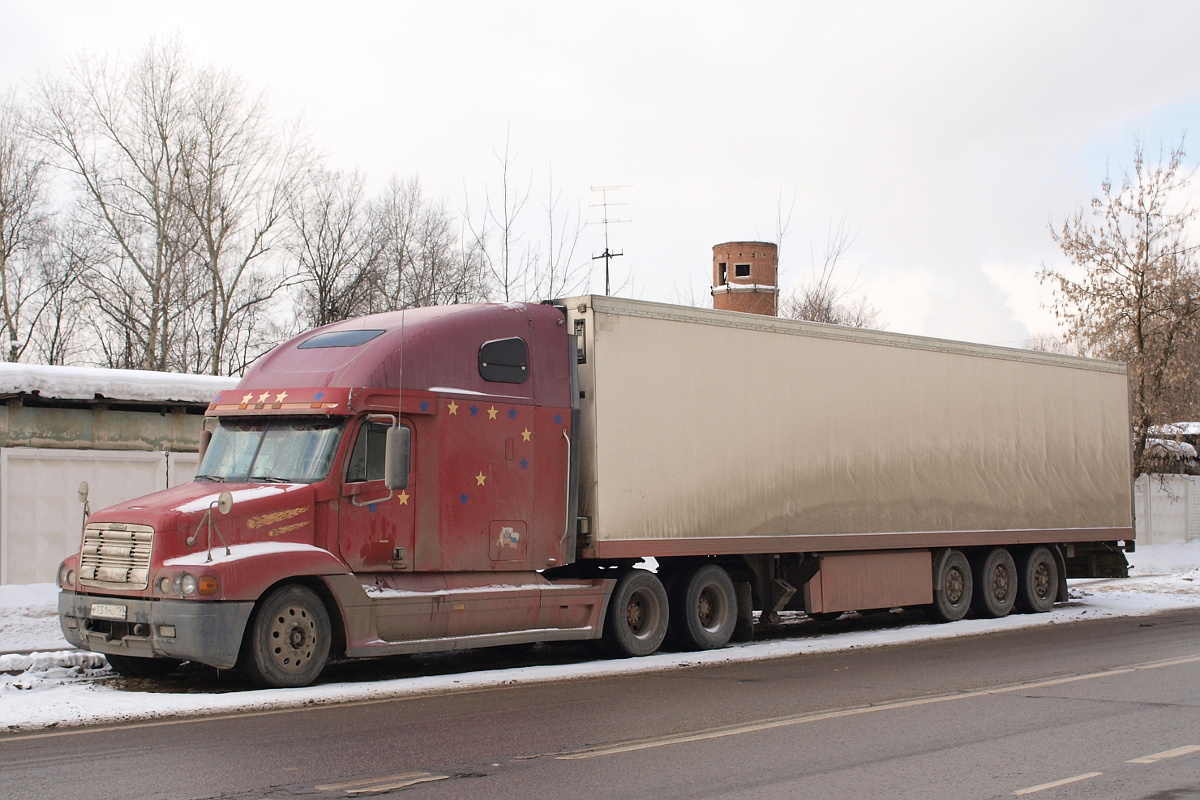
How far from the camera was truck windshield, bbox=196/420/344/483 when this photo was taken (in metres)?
11.3

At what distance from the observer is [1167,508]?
3338cm

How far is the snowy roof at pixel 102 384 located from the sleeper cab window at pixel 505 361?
4951mm

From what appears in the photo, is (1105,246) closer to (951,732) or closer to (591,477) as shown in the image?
(591,477)

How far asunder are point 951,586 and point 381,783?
12669mm

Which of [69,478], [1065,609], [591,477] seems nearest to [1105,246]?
[1065,609]

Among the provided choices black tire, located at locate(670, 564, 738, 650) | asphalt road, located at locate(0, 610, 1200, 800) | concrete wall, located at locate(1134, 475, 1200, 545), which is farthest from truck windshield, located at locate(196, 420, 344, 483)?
concrete wall, located at locate(1134, 475, 1200, 545)

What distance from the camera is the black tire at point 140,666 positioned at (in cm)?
1130

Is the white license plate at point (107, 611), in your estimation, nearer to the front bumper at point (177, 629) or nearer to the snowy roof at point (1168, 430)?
the front bumper at point (177, 629)

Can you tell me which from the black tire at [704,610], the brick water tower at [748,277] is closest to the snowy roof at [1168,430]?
the brick water tower at [748,277]

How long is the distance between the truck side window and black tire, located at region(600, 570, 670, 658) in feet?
10.9

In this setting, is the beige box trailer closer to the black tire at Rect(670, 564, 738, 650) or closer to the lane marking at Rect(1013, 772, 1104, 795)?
the black tire at Rect(670, 564, 738, 650)

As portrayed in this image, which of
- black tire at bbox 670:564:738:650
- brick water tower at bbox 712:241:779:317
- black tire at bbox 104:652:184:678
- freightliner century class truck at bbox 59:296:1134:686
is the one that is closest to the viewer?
freightliner century class truck at bbox 59:296:1134:686

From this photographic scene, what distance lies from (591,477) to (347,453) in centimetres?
293

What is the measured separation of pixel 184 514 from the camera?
10.5m
